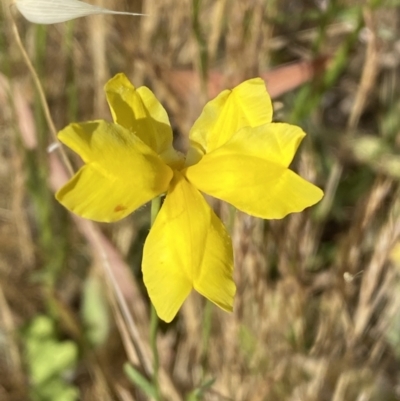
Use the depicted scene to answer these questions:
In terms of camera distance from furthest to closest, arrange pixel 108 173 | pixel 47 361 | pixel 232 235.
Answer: pixel 47 361, pixel 232 235, pixel 108 173

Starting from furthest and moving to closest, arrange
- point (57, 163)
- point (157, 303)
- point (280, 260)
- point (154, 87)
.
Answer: point (154, 87) < point (57, 163) < point (280, 260) < point (157, 303)

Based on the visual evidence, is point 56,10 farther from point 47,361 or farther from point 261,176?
point 47,361

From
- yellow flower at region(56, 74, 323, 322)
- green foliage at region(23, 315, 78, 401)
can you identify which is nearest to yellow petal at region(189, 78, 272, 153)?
yellow flower at region(56, 74, 323, 322)

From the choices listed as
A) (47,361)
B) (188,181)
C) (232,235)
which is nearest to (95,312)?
(47,361)

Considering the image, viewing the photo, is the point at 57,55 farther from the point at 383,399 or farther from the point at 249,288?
the point at 383,399

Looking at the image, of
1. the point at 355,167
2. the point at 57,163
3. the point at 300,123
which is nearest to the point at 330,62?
the point at 300,123

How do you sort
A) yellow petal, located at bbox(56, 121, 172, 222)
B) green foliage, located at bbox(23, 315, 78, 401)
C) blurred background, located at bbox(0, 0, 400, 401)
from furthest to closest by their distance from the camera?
green foliage, located at bbox(23, 315, 78, 401)
blurred background, located at bbox(0, 0, 400, 401)
yellow petal, located at bbox(56, 121, 172, 222)

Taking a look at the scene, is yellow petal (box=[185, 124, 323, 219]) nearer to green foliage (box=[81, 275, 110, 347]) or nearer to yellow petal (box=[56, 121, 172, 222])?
yellow petal (box=[56, 121, 172, 222])
